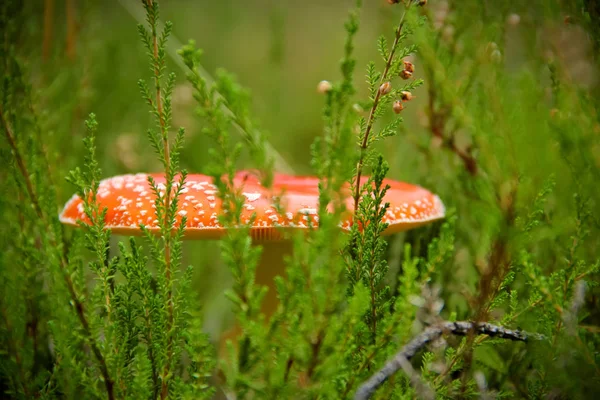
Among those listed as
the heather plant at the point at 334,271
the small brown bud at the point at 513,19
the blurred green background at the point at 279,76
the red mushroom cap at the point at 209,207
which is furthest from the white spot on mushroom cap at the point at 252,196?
the small brown bud at the point at 513,19

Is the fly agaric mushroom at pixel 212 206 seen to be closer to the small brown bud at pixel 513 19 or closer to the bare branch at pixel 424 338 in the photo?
the bare branch at pixel 424 338

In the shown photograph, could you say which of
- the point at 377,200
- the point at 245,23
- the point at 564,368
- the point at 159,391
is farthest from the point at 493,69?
the point at 245,23

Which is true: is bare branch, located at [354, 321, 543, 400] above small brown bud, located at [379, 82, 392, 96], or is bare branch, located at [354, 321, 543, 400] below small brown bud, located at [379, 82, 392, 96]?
below

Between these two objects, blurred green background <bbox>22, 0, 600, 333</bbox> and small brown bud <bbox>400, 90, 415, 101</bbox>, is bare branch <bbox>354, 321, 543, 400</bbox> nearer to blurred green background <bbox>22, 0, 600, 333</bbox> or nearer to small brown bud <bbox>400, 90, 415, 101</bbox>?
blurred green background <bbox>22, 0, 600, 333</bbox>

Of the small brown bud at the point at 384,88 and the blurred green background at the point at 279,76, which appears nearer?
the small brown bud at the point at 384,88

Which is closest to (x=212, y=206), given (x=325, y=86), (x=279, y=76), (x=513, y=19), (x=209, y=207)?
(x=209, y=207)

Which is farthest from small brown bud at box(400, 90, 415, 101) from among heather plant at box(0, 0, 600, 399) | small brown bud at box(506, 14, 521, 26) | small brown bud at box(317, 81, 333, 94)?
small brown bud at box(506, 14, 521, 26)

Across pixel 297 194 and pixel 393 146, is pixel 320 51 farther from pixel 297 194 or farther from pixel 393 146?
pixel 297 194
